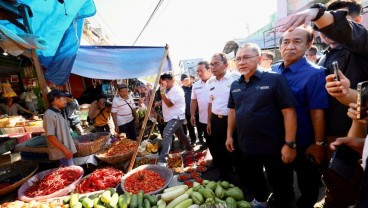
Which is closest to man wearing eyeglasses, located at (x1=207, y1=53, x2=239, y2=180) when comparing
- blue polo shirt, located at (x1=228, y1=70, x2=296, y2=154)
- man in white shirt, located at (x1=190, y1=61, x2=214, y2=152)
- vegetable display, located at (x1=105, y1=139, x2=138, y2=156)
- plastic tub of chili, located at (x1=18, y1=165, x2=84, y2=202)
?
man in white shirt, located at (x1=190, y1=61, x2=214, y2=152)

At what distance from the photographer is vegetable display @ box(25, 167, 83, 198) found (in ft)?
10.8

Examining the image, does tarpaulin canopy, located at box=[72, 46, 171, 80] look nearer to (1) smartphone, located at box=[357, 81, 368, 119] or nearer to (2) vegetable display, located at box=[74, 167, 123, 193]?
(2) vegetable display, located at box=[74, 167, 123, 193]

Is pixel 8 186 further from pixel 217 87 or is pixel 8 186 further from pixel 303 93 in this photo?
pixel 303 93

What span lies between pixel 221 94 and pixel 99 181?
261cm

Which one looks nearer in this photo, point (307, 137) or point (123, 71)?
point (307, 137)

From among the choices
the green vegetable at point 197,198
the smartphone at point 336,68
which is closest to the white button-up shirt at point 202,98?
the green vegetable at point 197,198

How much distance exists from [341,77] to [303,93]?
0.91 m

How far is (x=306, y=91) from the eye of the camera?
95.0 inches

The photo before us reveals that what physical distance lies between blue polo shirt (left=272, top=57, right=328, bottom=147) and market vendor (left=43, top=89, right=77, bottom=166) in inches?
146

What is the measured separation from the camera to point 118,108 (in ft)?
19.7

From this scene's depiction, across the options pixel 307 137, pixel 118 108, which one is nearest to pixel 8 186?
pixel 118 108

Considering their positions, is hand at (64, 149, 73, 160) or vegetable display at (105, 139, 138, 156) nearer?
hand at (64, 149, 73, 160)

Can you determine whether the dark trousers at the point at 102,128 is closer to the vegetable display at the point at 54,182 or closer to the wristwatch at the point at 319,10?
the vegetable display at the point at 54,182

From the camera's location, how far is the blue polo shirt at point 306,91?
7.62 feet
